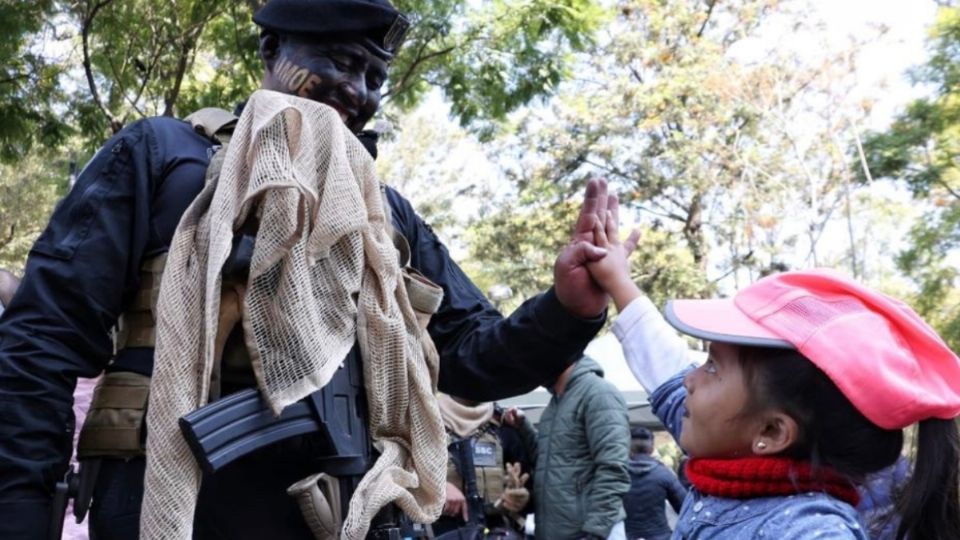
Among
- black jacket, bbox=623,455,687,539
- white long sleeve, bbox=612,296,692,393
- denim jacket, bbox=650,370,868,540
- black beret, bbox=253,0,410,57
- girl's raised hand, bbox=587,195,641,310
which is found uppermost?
black beret, bbox=253,0,410,57

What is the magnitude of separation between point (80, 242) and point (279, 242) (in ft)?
1.41

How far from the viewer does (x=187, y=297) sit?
211cm

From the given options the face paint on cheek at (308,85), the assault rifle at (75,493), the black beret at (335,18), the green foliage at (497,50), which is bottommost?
the assault rifle at (75,493)

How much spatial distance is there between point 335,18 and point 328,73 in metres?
0.13

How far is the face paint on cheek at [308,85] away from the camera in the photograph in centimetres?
259

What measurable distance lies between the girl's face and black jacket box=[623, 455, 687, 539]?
17.3 ft

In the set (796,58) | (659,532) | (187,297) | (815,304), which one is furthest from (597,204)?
(796,58)

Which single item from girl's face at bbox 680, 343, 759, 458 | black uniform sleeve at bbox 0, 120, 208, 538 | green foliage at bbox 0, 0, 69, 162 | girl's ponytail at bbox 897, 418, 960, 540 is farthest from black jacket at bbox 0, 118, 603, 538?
green foliage at bbox 0, 0, 69, 162

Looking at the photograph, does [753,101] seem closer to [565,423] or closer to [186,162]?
[565,423]

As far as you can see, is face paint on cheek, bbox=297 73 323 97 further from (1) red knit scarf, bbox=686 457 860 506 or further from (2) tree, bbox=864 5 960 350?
(2) tree, bbox=864 5 960 350

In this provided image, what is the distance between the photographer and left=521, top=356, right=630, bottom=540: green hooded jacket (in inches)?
251

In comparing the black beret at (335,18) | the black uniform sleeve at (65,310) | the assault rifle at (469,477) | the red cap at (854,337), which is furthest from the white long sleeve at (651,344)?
the assault rifle at (469,477)

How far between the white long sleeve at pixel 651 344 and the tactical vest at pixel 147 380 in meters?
0.80

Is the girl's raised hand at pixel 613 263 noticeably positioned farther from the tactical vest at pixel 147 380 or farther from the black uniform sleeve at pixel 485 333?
the tactical vest at pixel 147 380
